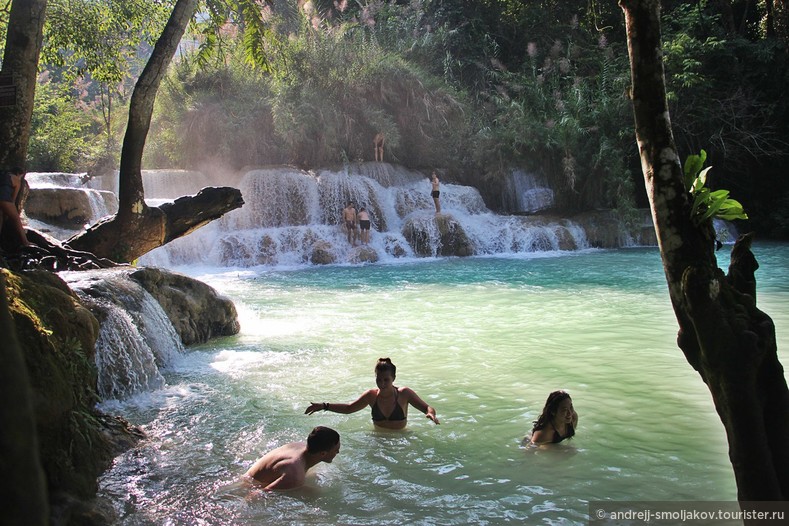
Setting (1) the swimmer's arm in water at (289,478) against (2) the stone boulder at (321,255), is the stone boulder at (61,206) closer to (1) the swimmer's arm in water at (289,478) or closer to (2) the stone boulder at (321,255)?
(2) the stone boulder at (321,255)

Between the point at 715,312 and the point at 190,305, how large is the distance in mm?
7770

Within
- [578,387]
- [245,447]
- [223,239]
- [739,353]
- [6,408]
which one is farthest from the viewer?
[223,239]

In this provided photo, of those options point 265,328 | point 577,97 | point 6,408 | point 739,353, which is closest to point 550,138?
point 577,97

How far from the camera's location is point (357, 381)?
23.9 feet

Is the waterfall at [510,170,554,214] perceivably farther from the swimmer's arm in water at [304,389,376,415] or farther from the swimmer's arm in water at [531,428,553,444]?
the swimmer's arm in water at [531,428,553,444]

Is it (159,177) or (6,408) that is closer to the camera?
(6,408)

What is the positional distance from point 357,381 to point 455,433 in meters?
1.84

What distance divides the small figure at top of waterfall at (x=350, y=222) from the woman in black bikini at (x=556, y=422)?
641 inches

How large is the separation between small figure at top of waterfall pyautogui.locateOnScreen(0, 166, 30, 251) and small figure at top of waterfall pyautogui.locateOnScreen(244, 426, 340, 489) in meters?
4.53

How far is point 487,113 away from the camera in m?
27.6

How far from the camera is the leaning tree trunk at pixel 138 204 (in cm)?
945

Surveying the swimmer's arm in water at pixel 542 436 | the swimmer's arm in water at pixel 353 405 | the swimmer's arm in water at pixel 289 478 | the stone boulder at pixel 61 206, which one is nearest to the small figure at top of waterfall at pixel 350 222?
the stone boulder at pixel 61 206

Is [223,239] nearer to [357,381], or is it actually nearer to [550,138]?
[550,138]

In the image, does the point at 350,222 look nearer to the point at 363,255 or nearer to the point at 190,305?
the point at 363,255
